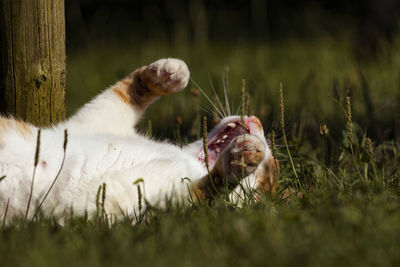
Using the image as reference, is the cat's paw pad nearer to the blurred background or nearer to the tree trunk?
the tree trunk

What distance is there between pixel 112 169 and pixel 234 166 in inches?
17.5

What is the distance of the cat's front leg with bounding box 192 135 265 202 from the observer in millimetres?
1873

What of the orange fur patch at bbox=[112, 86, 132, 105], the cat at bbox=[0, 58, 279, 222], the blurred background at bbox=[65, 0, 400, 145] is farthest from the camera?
the blurred background at bbox=[65, 0, 400, 145]

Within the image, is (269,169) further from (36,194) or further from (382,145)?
(36,194)

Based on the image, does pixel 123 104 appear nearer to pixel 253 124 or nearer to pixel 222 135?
pixel 222 135

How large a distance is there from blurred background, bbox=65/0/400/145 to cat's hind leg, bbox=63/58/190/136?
393 millimetres

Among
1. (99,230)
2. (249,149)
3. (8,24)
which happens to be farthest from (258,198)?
(8,24)

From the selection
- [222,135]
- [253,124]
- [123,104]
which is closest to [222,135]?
[222,135]

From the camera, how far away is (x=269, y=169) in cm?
229

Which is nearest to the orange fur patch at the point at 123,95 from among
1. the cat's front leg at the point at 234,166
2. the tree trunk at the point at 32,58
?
the tree trunk at the point at 32,58

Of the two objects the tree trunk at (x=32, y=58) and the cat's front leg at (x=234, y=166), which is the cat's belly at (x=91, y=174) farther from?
the tree trunk at (x=32, y=58)

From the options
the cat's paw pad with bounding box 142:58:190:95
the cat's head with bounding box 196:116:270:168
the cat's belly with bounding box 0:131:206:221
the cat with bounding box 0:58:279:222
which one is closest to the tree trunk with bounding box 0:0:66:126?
the cat with bounding box 0:58:279:222

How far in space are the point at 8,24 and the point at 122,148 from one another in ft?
2.35

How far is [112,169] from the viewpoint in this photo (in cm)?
191
